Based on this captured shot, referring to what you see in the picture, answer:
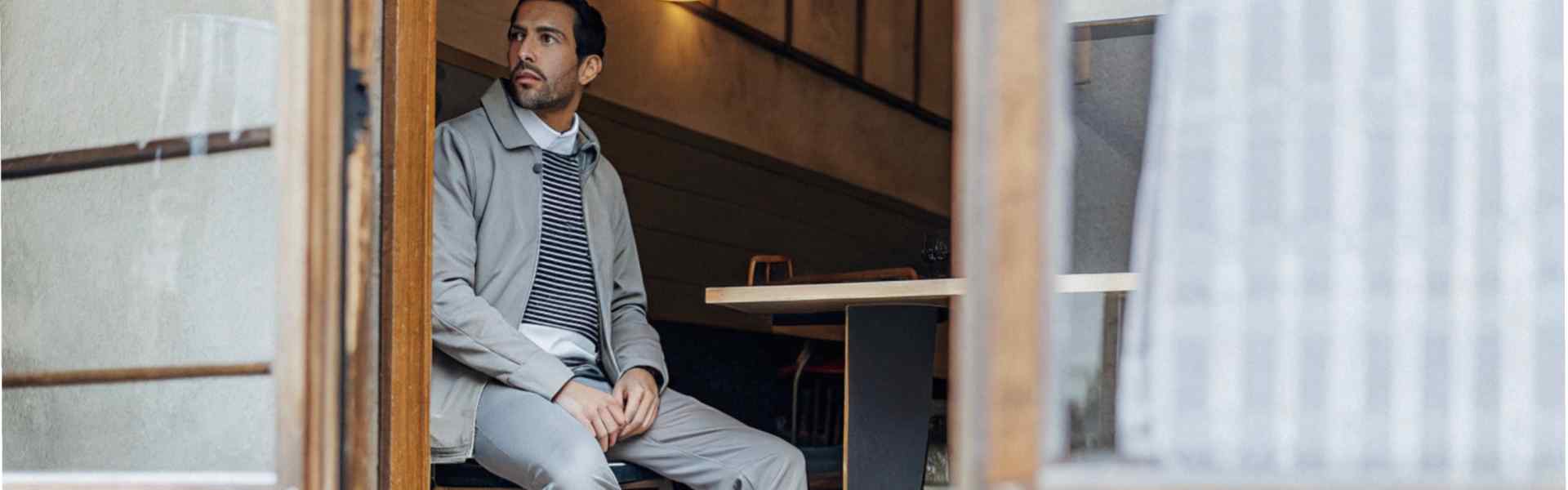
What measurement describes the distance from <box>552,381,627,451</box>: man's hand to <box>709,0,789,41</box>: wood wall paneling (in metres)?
3.68

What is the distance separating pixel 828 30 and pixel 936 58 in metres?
1.42

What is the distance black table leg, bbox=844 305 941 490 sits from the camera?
3566mm

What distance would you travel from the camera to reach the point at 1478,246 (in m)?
2.04

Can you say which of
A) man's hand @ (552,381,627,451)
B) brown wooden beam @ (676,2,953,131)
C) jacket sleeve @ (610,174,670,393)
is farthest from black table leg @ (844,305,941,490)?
brown wooden beam @ (676,2,953,131)

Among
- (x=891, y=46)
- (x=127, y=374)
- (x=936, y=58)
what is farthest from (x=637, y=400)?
(x=936, y=58)

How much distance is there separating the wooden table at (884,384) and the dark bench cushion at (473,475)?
395 mm

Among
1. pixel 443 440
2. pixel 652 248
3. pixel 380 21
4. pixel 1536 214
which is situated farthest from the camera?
pixel 652 248

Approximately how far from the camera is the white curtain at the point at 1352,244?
202 centimetres

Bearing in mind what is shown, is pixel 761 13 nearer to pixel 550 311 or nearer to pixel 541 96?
pixel 541 96

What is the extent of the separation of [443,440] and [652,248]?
140 inches

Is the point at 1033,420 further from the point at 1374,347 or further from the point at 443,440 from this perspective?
the point at 443,440

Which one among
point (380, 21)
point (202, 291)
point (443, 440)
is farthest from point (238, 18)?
point (443, 440)

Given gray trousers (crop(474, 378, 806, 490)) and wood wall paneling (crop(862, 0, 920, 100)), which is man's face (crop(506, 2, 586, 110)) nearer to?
gray trousers (crop(474, 378, 806, 490))

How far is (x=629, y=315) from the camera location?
12.3 feet
